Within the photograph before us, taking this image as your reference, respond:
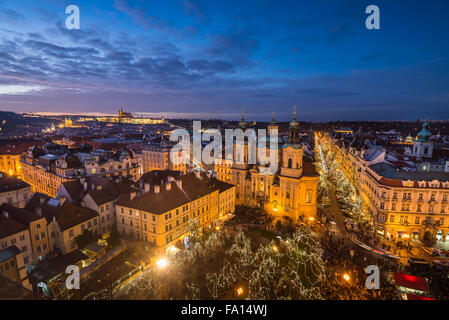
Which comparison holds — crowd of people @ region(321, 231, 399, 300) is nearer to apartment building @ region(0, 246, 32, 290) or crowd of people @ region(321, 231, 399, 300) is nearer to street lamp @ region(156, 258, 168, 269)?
street lamp @ region(156, 258, 168, 269)

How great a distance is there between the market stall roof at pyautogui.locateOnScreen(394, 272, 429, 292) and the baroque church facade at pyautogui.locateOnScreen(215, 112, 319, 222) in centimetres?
2401

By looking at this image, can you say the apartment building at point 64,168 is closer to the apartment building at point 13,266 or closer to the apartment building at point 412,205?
the apartment building at point 13,266

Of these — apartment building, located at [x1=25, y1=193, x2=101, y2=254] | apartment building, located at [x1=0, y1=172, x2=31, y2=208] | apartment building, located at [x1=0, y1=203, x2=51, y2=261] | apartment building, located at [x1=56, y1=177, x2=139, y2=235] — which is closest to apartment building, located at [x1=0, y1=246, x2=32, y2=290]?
apartment building, located at [x1=0, y1=203, x2=51, y2=261]

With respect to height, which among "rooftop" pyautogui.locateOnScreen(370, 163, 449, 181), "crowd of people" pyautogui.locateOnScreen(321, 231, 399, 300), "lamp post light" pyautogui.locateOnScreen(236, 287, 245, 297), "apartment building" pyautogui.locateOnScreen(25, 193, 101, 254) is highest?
"rooftop" pyautogui.locateOnScreen(370, 163, 449, 181)

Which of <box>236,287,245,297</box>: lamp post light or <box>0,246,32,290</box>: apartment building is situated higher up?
<box>0,246,32,290</box>: apartment building

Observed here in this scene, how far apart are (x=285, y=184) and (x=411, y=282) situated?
29.0 meters

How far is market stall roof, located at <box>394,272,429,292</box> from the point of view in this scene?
28.9 m

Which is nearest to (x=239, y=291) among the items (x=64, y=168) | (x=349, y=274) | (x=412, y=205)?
(x=349, y=274)

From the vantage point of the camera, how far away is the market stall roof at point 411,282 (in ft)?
94.9

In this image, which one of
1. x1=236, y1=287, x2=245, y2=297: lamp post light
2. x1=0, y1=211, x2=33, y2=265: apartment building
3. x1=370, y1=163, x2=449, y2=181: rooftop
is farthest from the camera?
x1=370, y1=163, x2=449, y2=181: rooftop

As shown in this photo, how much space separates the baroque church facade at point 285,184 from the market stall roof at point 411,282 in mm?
24014
